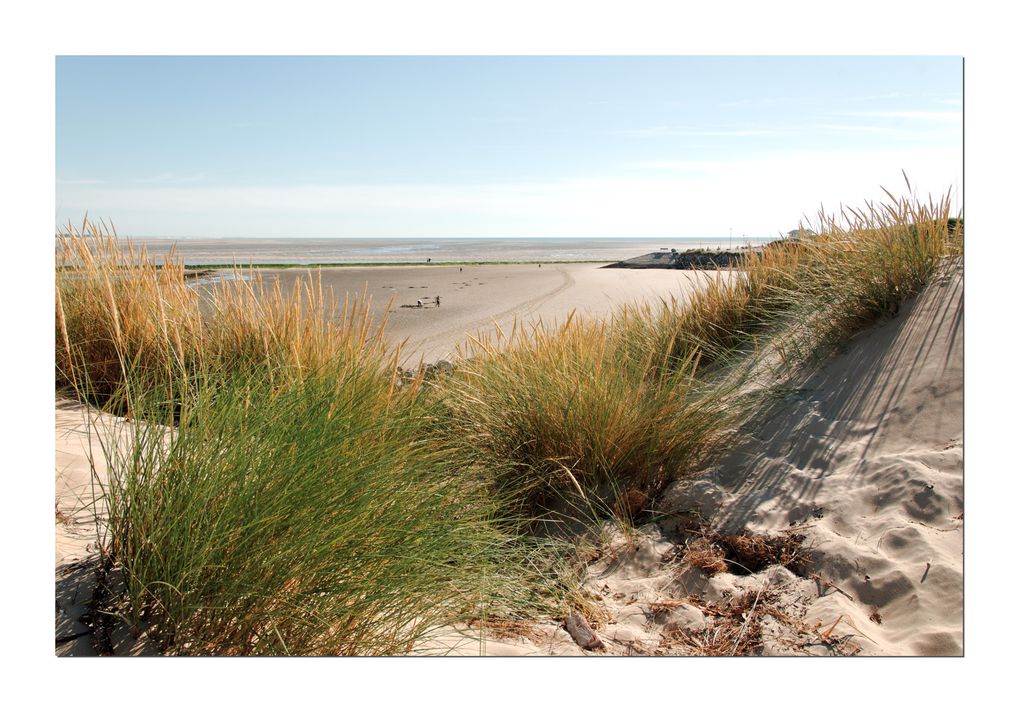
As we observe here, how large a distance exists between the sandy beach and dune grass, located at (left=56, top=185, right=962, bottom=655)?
1391mm

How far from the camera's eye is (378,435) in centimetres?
242

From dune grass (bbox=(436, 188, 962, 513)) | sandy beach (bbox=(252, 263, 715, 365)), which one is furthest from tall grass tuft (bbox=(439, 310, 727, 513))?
sandy beach (bbox=(252, 263, 715, 365))

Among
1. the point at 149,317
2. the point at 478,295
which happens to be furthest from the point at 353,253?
the point at 149,317

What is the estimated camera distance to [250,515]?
1637 mm

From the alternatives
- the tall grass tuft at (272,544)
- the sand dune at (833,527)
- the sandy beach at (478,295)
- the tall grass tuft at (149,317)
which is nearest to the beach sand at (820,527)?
the sand dune at (833,527)

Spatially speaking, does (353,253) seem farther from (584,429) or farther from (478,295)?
(584,429)

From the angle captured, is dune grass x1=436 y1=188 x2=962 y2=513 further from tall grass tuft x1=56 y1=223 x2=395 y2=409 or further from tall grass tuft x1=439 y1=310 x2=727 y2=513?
tall grass tuft x1=56 y1=223 x2=395 y2=409

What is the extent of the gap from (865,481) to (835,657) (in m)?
1.04

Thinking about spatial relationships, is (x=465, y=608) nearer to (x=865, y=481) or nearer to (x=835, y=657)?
(x=835, y=657)

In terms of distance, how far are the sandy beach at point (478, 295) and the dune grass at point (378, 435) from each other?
54.8 inches

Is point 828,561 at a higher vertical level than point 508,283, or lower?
lower

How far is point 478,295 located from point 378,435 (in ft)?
29.1

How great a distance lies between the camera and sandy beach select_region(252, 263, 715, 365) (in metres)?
7.29

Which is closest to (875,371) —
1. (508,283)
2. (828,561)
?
(828,561)
